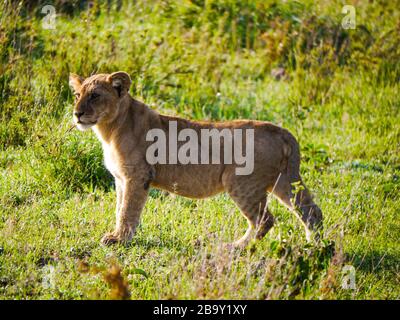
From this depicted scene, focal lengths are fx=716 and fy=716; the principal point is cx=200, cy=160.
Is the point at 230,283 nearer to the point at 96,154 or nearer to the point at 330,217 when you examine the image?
the point at 330,217

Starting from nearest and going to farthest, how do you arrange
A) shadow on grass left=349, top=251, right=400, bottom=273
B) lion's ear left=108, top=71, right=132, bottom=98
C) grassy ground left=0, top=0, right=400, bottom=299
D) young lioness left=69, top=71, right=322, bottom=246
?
1. grassy ground left=0, top=0, right=400, bottom=299
2. shadow on grass left=349, top=251, right=400, bottom=273
3. young lioness left=69, top=71, right=322, bottom=246
4. lion's ear left=108, top=71, right=132, bottom=98

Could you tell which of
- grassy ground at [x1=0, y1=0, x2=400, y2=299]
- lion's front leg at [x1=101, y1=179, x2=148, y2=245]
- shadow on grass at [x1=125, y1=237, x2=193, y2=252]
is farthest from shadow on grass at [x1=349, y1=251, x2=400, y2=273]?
lion's front leg at [x1=101, y1=179, x2=148, y2=245]

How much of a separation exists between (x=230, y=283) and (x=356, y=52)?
292 inches

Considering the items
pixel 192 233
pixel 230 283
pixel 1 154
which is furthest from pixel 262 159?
pixel 1 154

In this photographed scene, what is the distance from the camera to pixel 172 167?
21.7 feet

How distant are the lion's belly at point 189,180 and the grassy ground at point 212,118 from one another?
352mm

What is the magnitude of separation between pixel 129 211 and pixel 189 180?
635 millimetres

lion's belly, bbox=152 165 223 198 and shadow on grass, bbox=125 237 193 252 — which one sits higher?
lion's belly, bbox=152 165 223 198

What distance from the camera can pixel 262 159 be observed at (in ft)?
20.8

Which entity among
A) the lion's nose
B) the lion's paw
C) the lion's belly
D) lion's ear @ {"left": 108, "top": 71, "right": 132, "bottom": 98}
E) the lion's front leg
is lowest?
the lion's paw

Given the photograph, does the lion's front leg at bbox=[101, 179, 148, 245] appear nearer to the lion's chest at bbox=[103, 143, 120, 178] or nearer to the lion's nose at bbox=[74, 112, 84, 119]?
the lion's chest at bbox=[103, 143, 120, 178]

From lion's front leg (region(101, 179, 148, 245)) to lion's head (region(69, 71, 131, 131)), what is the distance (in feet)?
2.09

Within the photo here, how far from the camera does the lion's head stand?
21.0 ft
